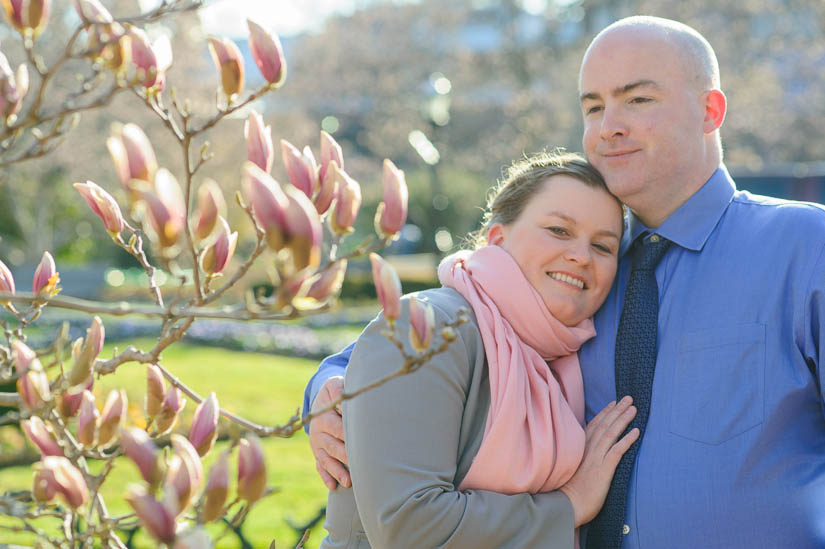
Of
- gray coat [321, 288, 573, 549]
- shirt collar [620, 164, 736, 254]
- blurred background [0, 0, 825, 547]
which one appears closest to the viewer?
gray coat [321, 288, 573, 549]

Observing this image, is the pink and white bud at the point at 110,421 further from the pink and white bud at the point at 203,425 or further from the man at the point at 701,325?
the man at the point at 701,325

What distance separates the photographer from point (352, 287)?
773 inches

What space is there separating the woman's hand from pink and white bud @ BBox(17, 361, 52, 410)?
54.6 inches

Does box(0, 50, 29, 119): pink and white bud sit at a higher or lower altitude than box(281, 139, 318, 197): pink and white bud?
higher

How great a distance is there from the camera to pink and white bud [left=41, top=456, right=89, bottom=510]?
130cm

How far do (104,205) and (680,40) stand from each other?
177cm

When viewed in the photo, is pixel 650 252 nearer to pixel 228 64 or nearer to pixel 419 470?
pixel 419 470

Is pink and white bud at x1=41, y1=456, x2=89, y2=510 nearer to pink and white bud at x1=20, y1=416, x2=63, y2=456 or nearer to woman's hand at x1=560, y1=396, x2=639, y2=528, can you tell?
pink and white bud at x1=20, y1=416, x2=63, y2=456

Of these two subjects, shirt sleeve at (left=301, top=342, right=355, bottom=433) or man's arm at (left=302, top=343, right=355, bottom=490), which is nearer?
man's arm at (left=302, top=343, right=355, bottom=490)

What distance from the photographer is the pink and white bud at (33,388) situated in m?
1.45

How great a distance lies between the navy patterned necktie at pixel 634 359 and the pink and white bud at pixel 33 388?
1.50 m

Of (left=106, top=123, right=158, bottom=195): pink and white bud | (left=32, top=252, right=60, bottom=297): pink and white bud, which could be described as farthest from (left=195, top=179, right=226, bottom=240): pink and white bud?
(left=32, top=252, right=60, bottom=297): pink and white bud

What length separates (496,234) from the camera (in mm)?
2697

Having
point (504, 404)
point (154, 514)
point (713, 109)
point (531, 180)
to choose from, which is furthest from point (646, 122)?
point (154, 514)
